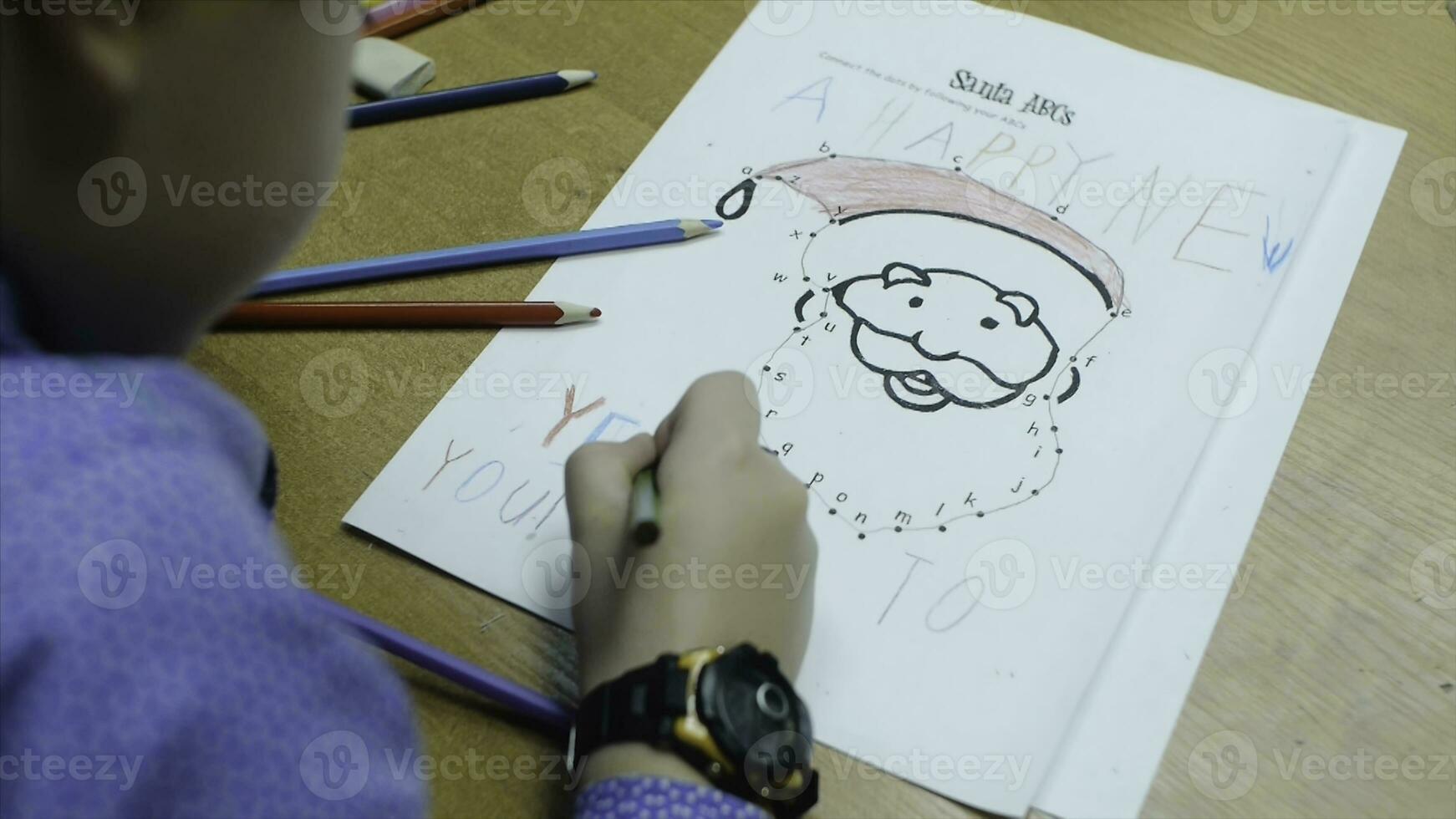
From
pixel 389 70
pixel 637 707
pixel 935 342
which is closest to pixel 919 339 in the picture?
pixel 935 342

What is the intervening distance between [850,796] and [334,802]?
178 mm

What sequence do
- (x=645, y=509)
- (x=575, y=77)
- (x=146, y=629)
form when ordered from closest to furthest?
(x=146, y=629)
(x=645, y=509)
(x=575, y=77)

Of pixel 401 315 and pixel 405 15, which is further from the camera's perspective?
pixel 405 15

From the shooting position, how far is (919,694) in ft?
1.39

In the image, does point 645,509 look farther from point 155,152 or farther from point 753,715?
point 155,152

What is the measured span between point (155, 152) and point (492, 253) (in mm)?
220

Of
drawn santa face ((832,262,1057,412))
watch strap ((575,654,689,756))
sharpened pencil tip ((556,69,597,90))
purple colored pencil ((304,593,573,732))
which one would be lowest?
purple colored pencil ((304,593,573,732))

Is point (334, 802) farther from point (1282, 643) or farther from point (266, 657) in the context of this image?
point (1282, 643)

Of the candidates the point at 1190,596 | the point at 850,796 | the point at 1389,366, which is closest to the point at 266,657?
the point at 850,796

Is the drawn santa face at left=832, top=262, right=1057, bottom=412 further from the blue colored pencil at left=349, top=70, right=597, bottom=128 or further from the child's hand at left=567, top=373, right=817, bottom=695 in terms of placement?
the blue colored pencil at left=349, top=70, right=597, bottom=128

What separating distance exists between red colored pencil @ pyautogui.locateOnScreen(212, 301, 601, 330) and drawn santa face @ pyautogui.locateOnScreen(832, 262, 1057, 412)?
0.43ft

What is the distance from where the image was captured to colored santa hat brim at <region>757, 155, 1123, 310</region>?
0.56m

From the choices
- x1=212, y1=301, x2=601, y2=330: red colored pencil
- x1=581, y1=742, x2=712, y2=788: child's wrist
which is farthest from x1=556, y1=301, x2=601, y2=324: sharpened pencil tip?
x1=581, y1=742, x2=712, y2=788: child's wrist

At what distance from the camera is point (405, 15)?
0.65 metres
